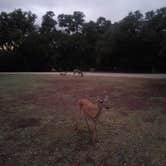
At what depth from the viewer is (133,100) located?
886 cm

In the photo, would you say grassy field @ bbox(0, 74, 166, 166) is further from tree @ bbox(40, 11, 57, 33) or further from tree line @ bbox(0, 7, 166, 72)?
tree @ bbox(40, 11, 57, 33)

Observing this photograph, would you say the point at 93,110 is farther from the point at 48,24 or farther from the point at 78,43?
the point at 48,24

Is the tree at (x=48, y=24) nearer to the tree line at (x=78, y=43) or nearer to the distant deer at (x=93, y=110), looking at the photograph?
the tree line at (x=78, y=43)

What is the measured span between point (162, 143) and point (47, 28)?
3415 cm

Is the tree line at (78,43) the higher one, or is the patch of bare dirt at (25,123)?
the tree line at (78,43)

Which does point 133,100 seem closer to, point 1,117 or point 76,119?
point 76,119

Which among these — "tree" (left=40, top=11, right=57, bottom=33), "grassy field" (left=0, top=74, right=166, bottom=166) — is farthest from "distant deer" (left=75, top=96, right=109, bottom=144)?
Answer: "tree" (left=40, top=11, right=57, bottom=33)

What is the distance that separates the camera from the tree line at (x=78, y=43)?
26688 mm

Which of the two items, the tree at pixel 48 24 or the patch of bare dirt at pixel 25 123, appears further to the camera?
the tree at pixel 48 24

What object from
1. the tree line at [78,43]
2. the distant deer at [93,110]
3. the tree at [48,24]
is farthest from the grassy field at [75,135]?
the tree at [48,24]

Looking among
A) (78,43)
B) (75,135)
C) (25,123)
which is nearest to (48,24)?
(78,43)

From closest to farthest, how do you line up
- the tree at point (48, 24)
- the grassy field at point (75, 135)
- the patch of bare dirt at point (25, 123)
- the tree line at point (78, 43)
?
the grassy field at point (75, 135), the patch of bare dirt at point (25, 123), the tree line at point (78, 43), the tree at point (48, 24)

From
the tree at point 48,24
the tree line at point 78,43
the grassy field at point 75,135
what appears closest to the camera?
the grassy field at point 75,135

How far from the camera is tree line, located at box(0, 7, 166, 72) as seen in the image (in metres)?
26.7
